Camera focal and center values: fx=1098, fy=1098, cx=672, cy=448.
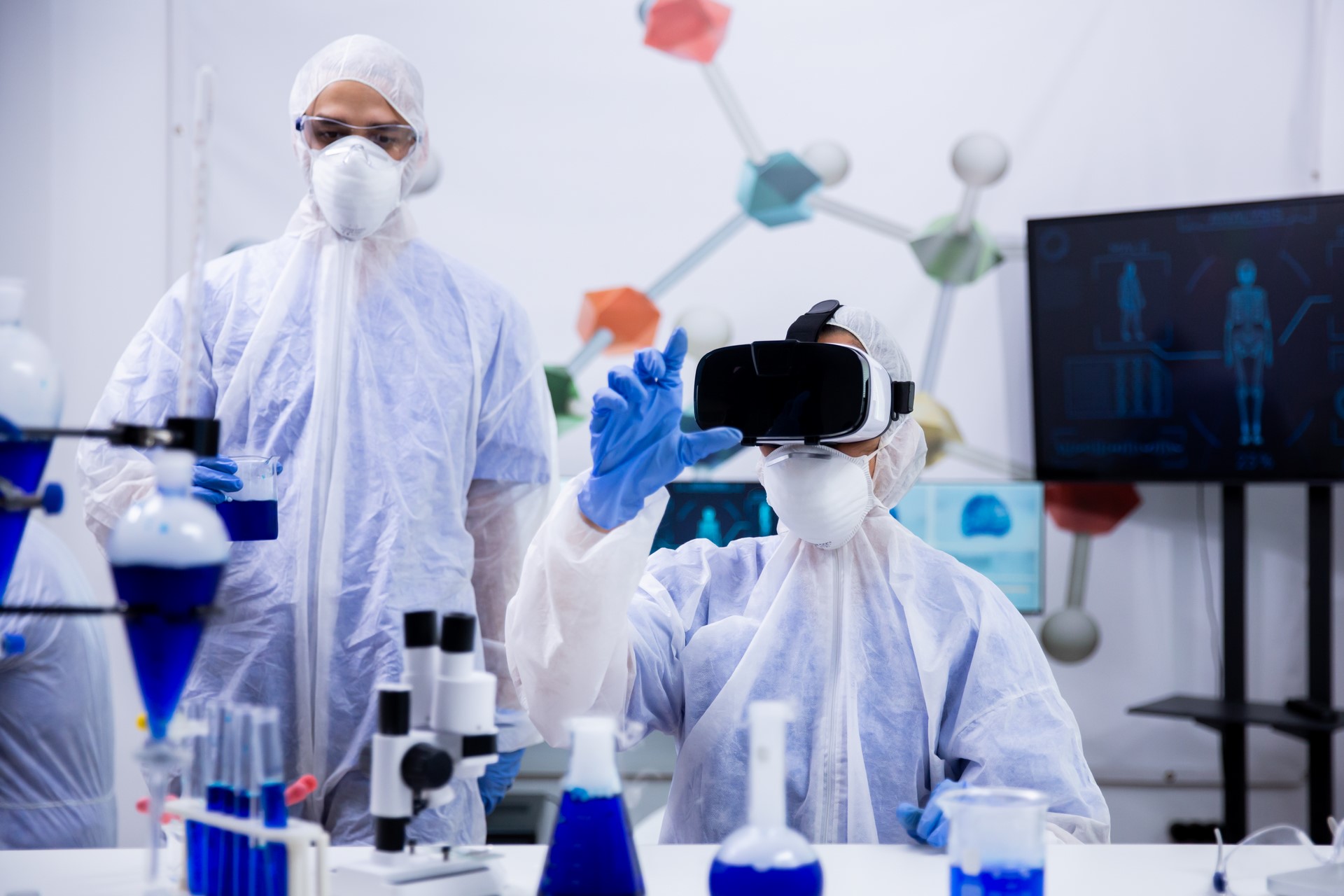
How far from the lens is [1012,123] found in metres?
2.88

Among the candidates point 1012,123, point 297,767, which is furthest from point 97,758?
point 1012,123

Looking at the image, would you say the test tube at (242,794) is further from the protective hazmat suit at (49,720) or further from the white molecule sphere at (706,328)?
the white molecule sphere at (706,328)

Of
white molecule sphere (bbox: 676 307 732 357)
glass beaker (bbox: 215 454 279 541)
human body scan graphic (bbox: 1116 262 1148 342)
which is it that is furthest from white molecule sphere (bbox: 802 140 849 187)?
glass beaker (bbox: 215 454 279 541)

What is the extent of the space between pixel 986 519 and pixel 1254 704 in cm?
76

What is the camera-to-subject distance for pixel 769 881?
845mm

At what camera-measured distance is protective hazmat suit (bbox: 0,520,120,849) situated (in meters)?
1.67

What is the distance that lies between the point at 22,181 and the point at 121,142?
10.6 inches

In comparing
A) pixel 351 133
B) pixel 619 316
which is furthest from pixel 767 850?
pixel 619 316

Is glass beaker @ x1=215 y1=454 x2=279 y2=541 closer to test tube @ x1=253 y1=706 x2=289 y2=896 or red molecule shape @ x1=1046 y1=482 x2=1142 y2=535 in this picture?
test tube @ x1=253 y1=706 x2=289 y2=896

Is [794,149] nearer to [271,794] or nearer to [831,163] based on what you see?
[831,163]

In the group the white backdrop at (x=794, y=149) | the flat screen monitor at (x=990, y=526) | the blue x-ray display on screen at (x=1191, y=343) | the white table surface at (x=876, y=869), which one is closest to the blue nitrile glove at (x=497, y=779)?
the white table surface at (x=876, y=869)

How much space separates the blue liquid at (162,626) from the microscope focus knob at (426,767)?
0.61ft

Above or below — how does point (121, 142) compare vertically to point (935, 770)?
above

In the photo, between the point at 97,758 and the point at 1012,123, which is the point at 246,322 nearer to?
the point at 97,758
